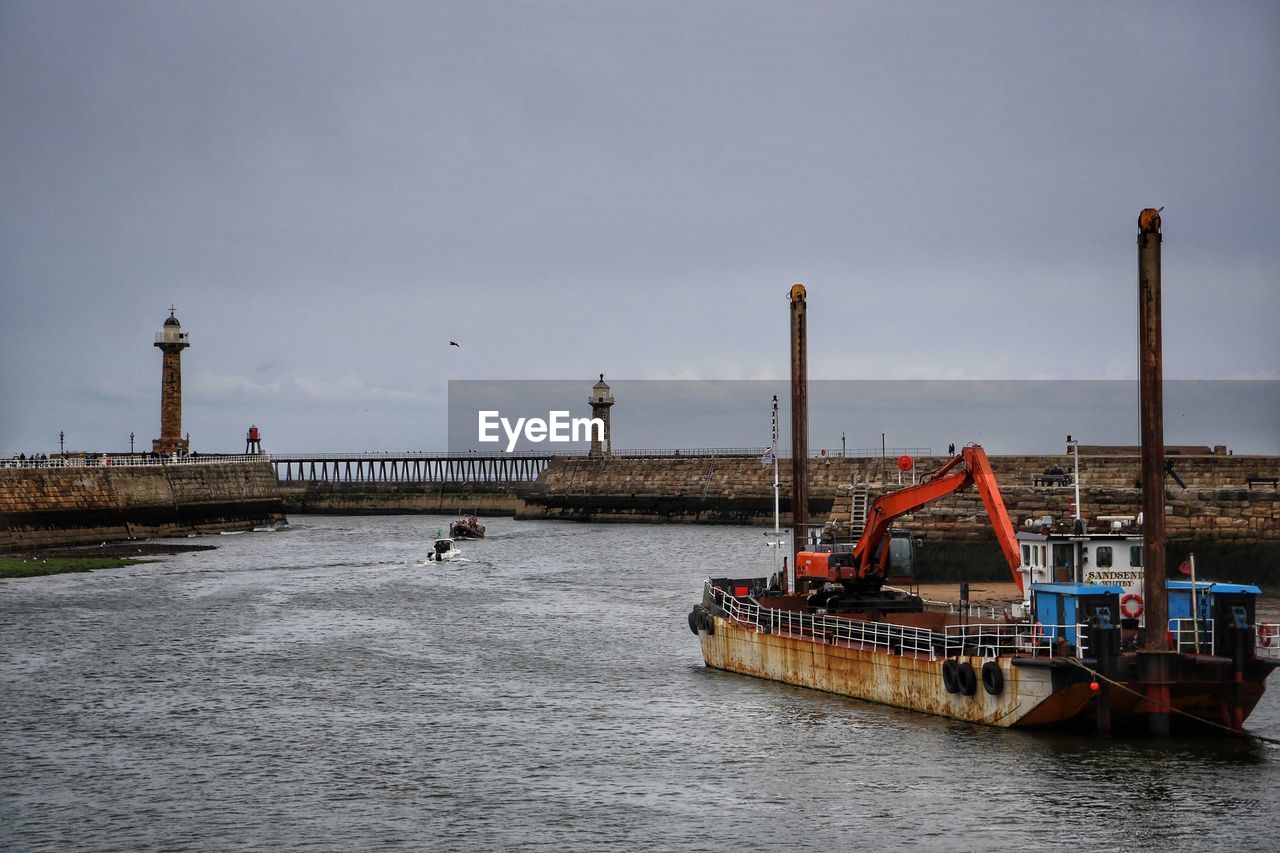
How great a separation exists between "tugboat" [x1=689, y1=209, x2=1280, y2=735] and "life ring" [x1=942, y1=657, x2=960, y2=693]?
30mm

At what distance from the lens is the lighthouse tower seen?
124 meters

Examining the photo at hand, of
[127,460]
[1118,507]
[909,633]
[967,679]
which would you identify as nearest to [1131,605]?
[909,633]

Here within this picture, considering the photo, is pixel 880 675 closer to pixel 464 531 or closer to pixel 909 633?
pixel 909 633

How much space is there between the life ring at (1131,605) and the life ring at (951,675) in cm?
512

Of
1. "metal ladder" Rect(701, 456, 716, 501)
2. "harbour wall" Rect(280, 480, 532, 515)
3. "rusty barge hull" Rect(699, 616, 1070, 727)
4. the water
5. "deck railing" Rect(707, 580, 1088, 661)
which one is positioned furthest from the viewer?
"harbour wall" Rect(280, 480, 532, 515)

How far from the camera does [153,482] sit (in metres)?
105

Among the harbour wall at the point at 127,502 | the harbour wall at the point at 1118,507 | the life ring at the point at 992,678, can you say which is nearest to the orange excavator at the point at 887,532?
the harbour wall at the point at 1118,507

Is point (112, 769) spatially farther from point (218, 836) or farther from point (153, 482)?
point (153, 482)

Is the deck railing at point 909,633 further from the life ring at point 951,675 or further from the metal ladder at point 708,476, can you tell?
the metal ladder at point 708,476

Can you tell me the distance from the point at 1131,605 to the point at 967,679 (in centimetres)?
552

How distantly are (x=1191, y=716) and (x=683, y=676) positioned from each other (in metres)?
16.4

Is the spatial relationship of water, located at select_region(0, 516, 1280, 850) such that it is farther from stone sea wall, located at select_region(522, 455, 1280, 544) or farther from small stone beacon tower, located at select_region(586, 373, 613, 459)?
small stone beacon tower, located at select_region(586, 373, 613, 459)

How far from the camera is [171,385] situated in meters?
125

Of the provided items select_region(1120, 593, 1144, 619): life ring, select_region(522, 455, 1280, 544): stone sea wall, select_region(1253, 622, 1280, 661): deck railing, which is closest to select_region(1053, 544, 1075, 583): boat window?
select_region(1120, 593, 1144, 619): life ring
